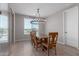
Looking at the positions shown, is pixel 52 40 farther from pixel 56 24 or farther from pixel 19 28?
pixel 19 28

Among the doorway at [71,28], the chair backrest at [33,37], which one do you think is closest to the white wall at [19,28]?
the chair backrest at [33,37]

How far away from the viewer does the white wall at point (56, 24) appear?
13.2 feet

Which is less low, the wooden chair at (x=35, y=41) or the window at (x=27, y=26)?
the window at (x=27, y=26)

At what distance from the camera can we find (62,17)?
4.37 meters

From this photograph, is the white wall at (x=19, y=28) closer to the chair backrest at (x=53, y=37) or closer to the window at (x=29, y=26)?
the window at (x=29, y=26)

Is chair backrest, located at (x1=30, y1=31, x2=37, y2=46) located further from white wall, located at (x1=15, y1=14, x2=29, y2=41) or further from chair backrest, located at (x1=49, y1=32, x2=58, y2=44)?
chair backrest, located at (x1=49, y1=32, x2=58, y2=44)

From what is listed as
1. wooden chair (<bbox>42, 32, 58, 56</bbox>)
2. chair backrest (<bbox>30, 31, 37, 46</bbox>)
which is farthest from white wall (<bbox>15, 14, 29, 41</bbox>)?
wooden chair (<bbox>42, 32, 58, 56</bbox>)

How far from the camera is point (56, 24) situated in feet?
14.1

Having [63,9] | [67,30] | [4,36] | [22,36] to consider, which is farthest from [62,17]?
[4,36]

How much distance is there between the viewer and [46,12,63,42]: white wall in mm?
4027

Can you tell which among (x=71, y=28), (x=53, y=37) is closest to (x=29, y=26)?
(x=53, y=37)

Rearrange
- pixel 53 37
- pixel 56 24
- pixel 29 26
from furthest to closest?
pixel 56 24, pixel 29 26, pixel 53 37

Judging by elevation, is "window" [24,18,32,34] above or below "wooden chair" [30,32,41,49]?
above

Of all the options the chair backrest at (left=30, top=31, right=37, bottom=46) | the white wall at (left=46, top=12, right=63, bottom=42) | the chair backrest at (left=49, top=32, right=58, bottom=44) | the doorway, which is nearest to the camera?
the chair backrest at (left=49, top=32, right=58, bottom=44)
